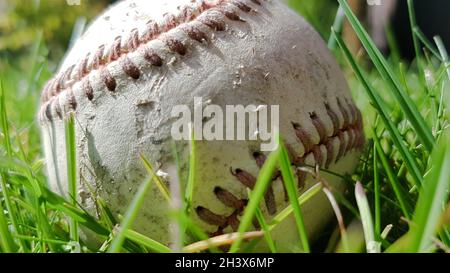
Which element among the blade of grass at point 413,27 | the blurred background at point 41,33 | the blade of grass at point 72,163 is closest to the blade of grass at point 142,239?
the blade of grass at point 72,163

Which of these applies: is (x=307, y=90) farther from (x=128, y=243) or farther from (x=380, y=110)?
(x=128, y=243)

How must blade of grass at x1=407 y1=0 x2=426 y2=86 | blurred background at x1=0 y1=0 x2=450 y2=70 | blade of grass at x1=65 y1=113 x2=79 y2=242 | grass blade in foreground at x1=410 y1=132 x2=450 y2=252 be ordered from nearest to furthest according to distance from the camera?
grass blade in foreground at x1=410 y1=132 x2=450 y2=252 → blade of grass at x1=65 y1=113 x2=79 y2=242 → blade of grass at x1=407 y1=0 x2=426 y2=86 → blurred background at x1=0 y1=0 x2=450 y2=70

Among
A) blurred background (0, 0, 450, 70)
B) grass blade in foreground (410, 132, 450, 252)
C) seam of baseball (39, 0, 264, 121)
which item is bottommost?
blurred background (0, 0, 450, 70)

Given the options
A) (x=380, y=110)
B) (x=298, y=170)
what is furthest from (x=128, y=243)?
(x=380, y=110)

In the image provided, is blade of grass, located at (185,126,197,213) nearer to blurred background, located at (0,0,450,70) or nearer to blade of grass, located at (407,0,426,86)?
blade of grass, located at (407,0,426,86)

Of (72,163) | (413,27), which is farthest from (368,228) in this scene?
(413,27)

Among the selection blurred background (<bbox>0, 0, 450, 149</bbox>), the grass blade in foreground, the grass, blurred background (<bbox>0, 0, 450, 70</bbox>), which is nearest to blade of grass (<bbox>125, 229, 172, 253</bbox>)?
the grass
